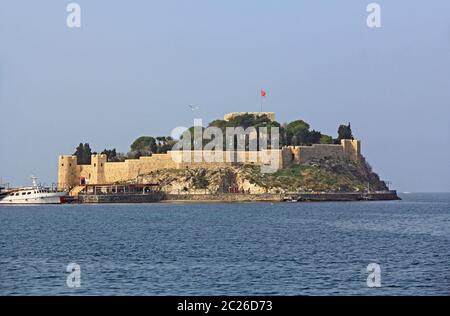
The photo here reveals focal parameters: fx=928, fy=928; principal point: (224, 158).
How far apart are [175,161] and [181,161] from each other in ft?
4.06

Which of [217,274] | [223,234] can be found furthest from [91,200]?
[217,274]

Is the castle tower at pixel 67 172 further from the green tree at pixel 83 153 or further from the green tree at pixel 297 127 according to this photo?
the green tree at pixel 297 127

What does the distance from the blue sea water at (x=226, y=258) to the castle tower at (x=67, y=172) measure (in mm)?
44636

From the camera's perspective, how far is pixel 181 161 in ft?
294

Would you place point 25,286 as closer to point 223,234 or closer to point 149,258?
point 149,258

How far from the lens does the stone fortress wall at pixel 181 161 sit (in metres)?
89.4

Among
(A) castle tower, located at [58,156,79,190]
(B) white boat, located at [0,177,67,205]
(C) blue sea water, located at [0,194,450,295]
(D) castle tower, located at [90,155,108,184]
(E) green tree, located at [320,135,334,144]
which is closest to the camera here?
(C) blue sea water, located at [0,194,450,295]

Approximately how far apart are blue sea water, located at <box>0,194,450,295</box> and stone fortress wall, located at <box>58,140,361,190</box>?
41.0m

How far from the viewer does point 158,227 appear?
46562mm

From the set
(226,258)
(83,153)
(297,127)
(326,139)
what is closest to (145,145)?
(83,153)

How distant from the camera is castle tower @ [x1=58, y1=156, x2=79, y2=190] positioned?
92.8 metres

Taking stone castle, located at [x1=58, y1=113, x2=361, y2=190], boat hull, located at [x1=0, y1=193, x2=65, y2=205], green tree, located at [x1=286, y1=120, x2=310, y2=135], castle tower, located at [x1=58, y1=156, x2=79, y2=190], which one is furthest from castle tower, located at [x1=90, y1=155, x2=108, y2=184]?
green tree, located at [x1=286, y1=120, x2=310, y2=135]

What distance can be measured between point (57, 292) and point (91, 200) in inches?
2723

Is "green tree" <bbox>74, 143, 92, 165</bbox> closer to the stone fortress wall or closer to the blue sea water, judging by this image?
the stone fortress wall
